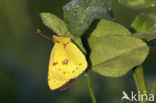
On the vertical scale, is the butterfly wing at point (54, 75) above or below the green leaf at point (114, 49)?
below

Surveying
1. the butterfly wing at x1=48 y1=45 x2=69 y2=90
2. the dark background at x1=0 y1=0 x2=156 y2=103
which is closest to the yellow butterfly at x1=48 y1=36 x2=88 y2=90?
the butterfly wing at x1=48 y1=45 x2=69 y2=90

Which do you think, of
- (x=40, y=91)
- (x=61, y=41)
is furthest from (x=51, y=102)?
(x=61, y=41)

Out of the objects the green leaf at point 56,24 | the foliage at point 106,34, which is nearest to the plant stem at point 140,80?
the foliage at point 106,34

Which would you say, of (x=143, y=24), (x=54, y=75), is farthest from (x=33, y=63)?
(x=143, y=24)

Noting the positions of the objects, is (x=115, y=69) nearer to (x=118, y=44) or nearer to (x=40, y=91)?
(x=118, y=44)

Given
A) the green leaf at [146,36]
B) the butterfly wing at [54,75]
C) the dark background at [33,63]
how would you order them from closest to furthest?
1. the green leaf at [146,36]
2. the butterfly wing at [54,75]
3. the dark background at [33,63]

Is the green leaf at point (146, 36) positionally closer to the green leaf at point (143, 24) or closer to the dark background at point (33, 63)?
the green leaf at point (143, 24)
